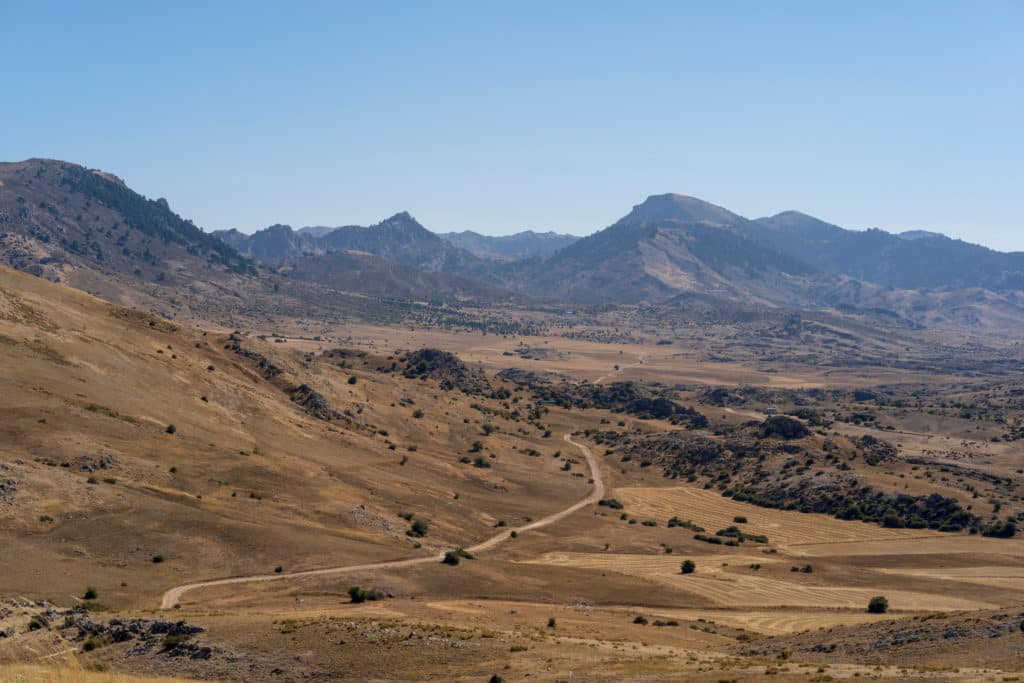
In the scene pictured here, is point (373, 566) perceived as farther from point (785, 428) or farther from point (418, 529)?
point (785, 428)

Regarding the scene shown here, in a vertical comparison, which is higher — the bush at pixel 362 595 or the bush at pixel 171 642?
the bush at pixel 171 642

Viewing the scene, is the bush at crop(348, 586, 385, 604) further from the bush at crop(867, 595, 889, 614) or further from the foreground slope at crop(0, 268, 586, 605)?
the bush at crop(867, 595, 889, 614)

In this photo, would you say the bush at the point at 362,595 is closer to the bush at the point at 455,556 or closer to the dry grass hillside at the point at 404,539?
the dry grass hillside at the point at 404,539

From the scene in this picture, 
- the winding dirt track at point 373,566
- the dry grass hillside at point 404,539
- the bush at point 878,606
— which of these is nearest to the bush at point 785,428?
the dry grass hillside at point 404,539

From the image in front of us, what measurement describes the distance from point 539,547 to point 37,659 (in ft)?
187

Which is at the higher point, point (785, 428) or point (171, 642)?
point (785, 428)

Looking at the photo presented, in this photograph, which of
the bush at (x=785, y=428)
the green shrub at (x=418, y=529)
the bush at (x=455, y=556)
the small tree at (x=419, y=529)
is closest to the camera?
the bush at (x=455, y=556)

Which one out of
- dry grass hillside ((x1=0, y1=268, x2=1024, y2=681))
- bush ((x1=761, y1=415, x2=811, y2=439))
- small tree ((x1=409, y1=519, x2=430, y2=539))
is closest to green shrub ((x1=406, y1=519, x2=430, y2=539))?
small tree ((x1=409, y1=519, x2=430, y2=539))

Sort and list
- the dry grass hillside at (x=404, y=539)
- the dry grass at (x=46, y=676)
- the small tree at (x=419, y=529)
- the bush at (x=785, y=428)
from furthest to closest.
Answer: the bush at (x=785, y=428), the small tree at (x=419, y=529), the dry grass hillside at (x=404, y=539), the dry grass at (x=46, y=676)

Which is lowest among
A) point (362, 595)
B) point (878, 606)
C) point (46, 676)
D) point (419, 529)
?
point (419, 529)

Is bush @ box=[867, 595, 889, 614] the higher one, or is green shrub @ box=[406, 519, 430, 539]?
bush @ box=[867, 595, 889, 614]

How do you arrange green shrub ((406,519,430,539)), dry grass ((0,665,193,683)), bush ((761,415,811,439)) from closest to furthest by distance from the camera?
dry grass ((0,665,193,683)), green shrub ((406,519,430,539)), bush ((761,415,811,439))

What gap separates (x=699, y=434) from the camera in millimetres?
156750

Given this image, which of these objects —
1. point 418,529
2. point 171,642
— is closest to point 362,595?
point 171,642
